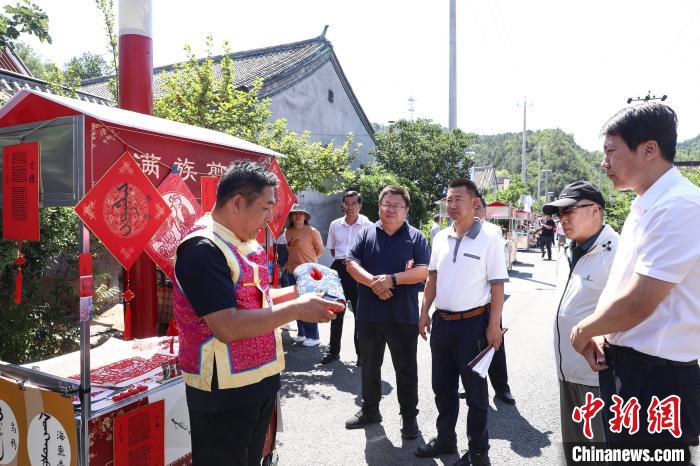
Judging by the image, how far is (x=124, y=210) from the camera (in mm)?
2535

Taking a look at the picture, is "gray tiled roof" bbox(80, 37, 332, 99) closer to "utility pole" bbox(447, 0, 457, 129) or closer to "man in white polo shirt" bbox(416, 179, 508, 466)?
"utility pole" bbox(447, 0, 457, 129)

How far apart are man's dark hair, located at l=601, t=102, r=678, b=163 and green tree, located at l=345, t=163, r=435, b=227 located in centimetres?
1088

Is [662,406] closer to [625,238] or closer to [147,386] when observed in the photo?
[625,238]

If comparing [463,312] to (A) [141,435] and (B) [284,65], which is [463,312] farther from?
(B) [284,65]

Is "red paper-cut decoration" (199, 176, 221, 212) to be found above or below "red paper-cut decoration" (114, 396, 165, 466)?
above

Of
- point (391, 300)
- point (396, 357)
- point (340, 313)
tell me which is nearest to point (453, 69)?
point (340, 313)

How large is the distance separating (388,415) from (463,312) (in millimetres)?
1351

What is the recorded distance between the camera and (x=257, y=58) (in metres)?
17.8

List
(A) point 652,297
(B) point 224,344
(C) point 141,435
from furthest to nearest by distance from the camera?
(C) point 141,435, (B) point 224,344, (A) point 652,297

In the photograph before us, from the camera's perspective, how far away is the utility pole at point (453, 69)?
11367 mm

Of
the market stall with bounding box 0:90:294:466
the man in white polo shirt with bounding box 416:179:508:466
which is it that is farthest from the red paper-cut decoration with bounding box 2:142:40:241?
the man in white polo shirt with bounding box 416:179:508:466

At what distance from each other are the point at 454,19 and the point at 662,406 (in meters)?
11.7

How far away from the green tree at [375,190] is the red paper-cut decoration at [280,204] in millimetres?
8493

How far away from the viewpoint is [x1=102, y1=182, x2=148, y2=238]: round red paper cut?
2439 millimetres
